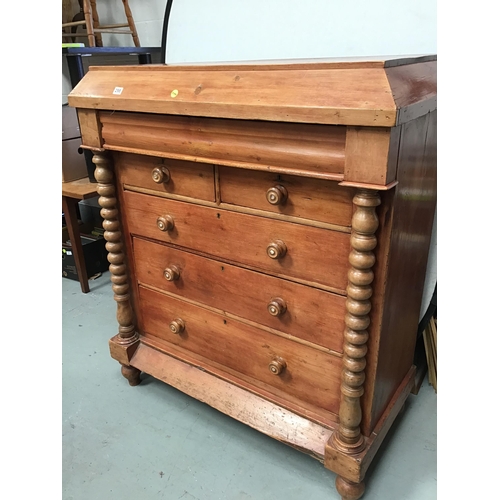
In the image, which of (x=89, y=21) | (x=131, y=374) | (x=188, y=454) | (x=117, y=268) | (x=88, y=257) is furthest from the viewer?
(x=88, y=257)

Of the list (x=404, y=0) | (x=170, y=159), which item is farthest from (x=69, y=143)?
(x=404, y=0)

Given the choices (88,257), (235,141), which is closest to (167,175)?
(235,141)

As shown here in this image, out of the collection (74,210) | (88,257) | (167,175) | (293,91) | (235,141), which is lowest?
(88,257)

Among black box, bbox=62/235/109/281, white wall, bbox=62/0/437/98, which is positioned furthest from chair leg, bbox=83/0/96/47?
black box, bbox=62/235/109/281

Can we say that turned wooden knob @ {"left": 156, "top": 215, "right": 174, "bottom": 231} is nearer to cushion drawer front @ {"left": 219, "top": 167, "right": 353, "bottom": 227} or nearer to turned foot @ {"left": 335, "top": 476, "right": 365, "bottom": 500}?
cushion drawer front @ {"left": 219, "top": 167, "right": 353, "bottom": 227}

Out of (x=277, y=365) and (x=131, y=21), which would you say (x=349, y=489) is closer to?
(x=277, y=365)

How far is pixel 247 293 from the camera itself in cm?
126

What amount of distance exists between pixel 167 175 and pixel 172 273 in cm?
31

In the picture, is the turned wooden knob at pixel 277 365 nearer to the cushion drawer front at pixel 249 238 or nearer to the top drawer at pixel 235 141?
the cushion drawer front at pixel 249 238

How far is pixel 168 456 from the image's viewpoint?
1378 mm

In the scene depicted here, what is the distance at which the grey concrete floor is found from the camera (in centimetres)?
127

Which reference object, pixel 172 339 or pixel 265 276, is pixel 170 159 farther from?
pixel 172 339

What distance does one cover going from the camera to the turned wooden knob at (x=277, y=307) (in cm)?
117

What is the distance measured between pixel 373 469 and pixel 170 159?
1078mm
